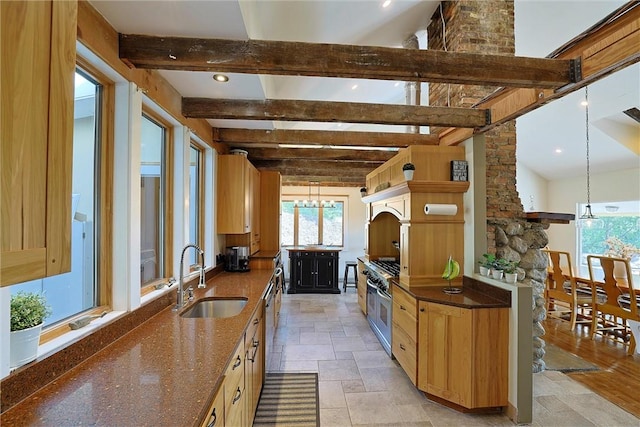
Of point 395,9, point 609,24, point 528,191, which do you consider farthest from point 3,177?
point 528,191

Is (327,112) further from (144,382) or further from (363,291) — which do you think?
(363,291)

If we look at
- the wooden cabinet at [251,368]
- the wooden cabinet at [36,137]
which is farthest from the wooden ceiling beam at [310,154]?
the wooden cabinet at [36,137]

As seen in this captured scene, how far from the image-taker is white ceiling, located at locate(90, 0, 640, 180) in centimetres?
160

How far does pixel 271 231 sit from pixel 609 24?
468 cm

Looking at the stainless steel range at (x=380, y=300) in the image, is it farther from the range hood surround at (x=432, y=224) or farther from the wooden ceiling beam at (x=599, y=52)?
the wooden ceiling beam at (x=599, y=52)

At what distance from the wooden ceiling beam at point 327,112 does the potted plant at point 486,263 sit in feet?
4.21

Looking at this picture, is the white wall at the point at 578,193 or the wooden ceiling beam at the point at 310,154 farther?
the white wall at the point at 578,193

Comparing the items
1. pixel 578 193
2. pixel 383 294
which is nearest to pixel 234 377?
pixel 383 294

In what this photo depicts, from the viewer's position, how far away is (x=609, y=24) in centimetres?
170

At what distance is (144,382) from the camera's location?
121 centimetres

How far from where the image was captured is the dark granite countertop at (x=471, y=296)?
2523mm

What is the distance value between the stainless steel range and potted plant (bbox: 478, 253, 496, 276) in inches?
39.2

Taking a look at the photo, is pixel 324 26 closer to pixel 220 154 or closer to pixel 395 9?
pixel 395 9

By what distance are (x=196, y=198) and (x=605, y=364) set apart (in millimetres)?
5105
